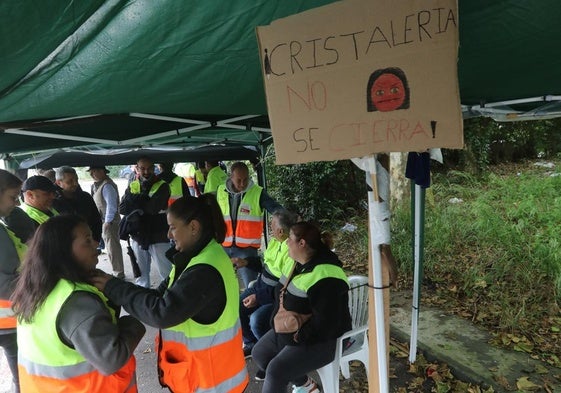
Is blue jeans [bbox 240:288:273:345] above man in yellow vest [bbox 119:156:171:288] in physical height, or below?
below

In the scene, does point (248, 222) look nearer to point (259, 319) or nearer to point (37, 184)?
point (259, 319)

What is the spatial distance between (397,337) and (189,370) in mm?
2761

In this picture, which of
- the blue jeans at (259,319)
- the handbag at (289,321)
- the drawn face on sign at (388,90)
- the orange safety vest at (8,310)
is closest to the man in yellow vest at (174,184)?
the blue jeans at (259,319)

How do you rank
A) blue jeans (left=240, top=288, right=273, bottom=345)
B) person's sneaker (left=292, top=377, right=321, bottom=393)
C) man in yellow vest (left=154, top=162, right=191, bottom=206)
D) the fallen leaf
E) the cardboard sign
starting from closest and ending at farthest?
1. the cardboard sign
2. person's sneaker (left=292, top=377, right=321, bottom=393)
3. the fallen leaf
4. blue jeans (left=240, top=288, right=273, bottom=345)
5. man in yellow vest (left=154, top=162, right=191, bottom=206)

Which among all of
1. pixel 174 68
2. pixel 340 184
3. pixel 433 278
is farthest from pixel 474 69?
pixel 340 184

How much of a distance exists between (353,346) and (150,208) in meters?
2.84

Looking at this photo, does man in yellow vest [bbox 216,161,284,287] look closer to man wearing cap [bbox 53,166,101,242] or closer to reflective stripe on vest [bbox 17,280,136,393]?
man wearing cap [bbox 53,166,101,242]

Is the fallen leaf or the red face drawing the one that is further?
the fallen leaf

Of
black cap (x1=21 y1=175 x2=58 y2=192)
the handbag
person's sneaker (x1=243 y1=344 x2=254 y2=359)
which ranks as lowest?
person's sneaker (x1=243 y1=344 x2=254 y2=359)

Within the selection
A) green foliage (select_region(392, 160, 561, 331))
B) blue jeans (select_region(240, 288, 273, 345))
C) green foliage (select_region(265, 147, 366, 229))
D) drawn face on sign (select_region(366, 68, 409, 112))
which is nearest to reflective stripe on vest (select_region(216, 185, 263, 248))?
blue jeans (select_region(240, 288, 273, 345))

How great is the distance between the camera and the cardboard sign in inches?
39.8

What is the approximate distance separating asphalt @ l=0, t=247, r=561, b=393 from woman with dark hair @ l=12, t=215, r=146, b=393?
187 centimetres

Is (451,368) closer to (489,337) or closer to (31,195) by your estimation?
(489,337)

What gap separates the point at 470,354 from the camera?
3.27 m
